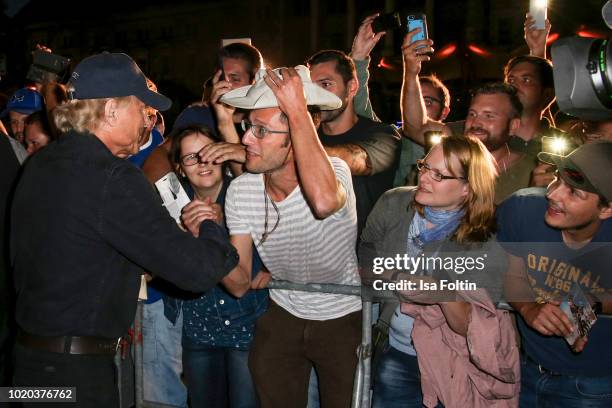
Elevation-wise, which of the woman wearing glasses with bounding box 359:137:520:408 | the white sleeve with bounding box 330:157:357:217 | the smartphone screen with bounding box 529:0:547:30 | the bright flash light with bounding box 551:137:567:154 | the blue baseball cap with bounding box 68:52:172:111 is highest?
the smartphone screen with bounding box 529:0:547:30

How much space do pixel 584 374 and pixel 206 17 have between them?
54.8 metres

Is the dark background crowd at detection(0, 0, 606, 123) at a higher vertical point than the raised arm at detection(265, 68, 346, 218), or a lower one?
higher

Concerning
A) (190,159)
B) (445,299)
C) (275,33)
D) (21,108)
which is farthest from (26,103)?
(275,33)

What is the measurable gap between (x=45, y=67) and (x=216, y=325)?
3.43m

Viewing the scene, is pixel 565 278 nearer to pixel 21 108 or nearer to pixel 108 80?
pixel 108 80

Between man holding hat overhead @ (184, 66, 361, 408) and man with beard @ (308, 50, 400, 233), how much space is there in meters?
0.50

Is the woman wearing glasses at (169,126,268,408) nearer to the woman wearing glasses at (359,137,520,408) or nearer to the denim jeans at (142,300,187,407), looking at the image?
the denim jeans at (142,300,187,407)

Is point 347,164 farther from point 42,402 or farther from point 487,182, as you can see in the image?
point 42,402

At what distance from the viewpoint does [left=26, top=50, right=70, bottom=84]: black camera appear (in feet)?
19.7

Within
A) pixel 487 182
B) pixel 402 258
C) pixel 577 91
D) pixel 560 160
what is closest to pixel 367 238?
A: pixel 402 258

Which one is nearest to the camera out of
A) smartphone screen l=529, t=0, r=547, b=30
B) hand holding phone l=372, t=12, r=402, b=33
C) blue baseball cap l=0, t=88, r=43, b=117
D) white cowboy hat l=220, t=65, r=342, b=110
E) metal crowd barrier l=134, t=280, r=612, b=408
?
metal crowd barrier l=134, t=280, r=612, b=408

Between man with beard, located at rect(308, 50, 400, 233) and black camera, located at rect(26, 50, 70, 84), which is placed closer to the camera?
man with beard, located at rect(308, 50, 400, 233)

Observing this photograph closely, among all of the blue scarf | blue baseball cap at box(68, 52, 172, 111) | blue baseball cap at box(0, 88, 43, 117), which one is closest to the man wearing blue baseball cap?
blue baseball cap at box(0, 88, 43, 117)

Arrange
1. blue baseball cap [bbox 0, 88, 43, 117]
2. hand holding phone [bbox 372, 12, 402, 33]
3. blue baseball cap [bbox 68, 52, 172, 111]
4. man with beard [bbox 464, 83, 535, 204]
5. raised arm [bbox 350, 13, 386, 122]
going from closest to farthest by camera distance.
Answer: blue baseball cap [bbox 68, 52, 172, 111]
man with beard [bbox 464, 83, 535, 204]
hand holding phone [bbox 372, 12, 402, 33]
raised arm [bbox 350, 13, 386, 122]
blue baseball cap [bbox 0, 88, 43, 117]
